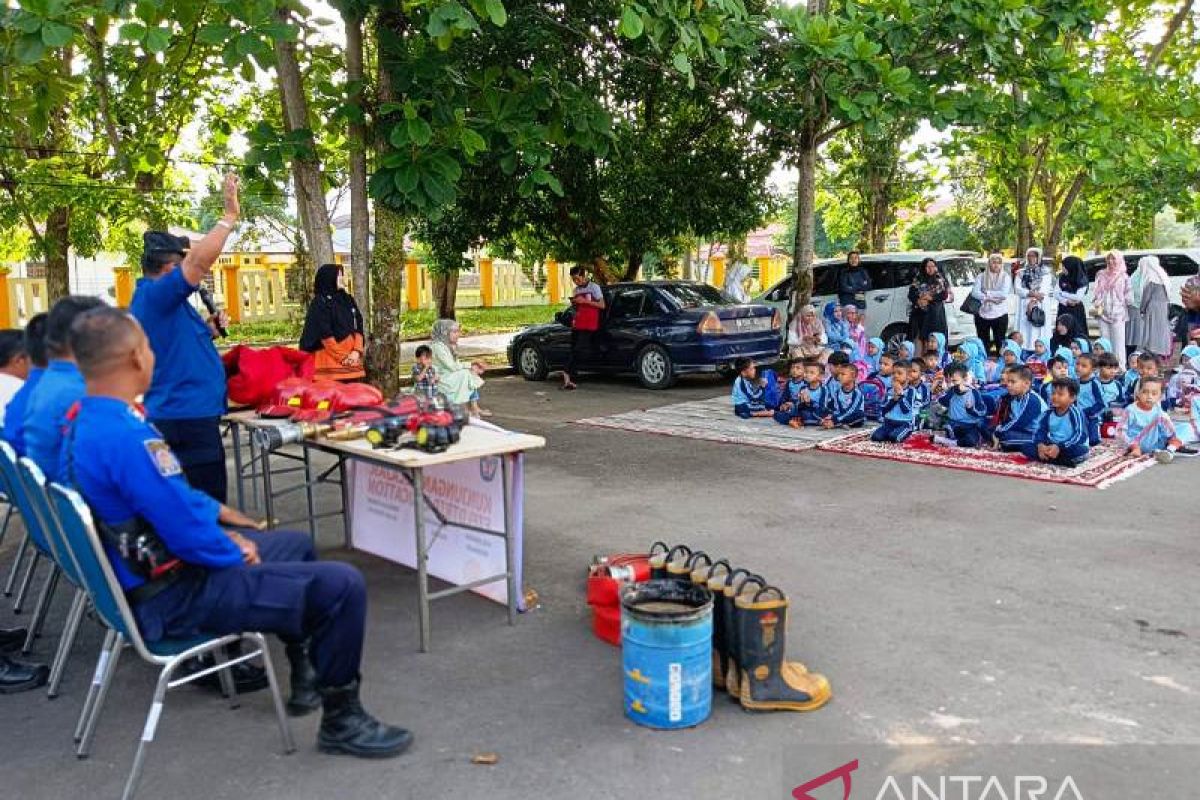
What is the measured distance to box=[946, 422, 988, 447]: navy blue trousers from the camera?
31.0 feet

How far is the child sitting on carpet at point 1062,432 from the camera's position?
855cm

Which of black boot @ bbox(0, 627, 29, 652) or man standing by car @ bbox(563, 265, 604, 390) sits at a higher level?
man standing by car @ bbox(563, 265, 604, 390)

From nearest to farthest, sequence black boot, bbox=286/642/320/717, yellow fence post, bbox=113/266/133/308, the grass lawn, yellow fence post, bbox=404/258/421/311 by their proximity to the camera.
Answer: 1. black boot, bbox=286/642/320/717
2. the grass lawn
3. yellow fence post, bbox=113/266/133/308
4. yellow fence post, bbox=404/258/421/311

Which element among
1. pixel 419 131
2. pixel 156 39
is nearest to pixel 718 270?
pixel 419 131

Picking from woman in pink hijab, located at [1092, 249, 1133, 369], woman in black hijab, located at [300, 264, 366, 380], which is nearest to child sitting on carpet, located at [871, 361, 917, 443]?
woman in black hijab, located at [300, 264, 366, 380]

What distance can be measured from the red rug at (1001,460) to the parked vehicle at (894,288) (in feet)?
17.9

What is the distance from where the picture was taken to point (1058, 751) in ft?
12.2

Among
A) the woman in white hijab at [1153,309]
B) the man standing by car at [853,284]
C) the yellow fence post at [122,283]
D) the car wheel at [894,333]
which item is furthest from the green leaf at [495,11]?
the yellow fence post at [122,283]

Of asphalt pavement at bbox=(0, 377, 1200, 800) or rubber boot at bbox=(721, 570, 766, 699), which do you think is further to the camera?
rubber boot at bbox=(721, 570, 766, 699)

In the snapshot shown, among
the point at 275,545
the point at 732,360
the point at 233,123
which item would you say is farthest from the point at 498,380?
the point at 275,545

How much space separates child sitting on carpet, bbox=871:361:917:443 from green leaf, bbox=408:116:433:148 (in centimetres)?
509

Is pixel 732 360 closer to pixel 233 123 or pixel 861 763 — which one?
pixel 233 123

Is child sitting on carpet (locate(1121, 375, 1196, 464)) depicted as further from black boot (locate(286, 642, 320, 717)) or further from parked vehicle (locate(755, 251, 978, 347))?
black boot (locate(286, 642, 320, 717))

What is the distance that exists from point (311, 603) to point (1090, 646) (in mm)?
3504
